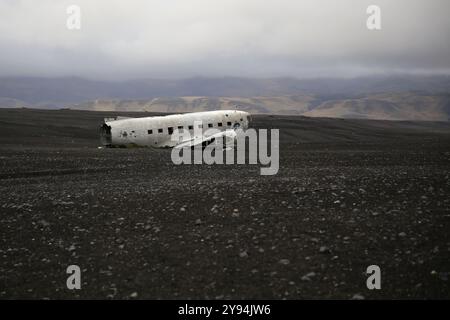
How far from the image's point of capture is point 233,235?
10328mm

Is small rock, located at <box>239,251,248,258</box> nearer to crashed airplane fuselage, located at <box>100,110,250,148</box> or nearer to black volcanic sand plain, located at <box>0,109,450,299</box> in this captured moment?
black volcanic sand plain, located at <box>0,109,450,299</box>

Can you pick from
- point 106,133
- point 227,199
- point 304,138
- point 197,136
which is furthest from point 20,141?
point 304,138

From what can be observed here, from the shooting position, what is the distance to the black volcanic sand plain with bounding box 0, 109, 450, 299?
816 centimetres

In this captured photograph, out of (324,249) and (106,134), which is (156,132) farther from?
(324,249)

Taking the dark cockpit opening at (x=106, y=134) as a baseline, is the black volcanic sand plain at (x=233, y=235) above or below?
below

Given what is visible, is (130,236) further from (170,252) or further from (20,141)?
(20,141)

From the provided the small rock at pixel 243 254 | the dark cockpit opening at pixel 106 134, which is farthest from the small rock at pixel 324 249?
the dark cockpit opening at pixel 106 134

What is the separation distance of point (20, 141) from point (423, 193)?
130ft

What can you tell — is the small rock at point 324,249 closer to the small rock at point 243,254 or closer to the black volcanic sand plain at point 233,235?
the black volcanic sand plain at point 233,235

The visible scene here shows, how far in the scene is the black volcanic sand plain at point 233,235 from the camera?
816cm

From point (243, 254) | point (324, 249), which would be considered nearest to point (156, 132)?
point (243, 254)

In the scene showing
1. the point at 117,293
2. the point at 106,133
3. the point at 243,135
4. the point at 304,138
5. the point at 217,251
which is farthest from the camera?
the point at 304,138

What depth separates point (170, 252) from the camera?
9.67m

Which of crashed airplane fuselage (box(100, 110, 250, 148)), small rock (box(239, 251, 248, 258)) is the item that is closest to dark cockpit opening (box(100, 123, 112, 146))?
crashed airplane fuselage (box(100, 110, 250, 148))
